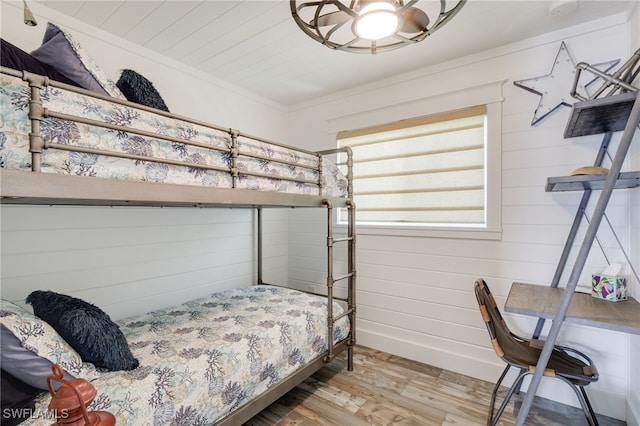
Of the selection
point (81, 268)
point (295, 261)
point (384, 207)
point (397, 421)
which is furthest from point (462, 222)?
point (81, 268)

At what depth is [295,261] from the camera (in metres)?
3.49

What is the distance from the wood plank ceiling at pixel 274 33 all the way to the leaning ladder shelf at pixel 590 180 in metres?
0.71

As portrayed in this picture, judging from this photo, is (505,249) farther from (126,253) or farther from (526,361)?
(126,253)

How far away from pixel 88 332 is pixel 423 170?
249 centimetres

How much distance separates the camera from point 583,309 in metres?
1.52

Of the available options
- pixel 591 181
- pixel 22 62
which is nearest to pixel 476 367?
pixel 591 181

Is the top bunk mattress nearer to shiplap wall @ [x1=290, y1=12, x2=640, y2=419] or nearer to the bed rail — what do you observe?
the bed rail

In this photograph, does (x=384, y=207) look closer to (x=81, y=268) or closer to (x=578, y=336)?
(x=578, y=336)

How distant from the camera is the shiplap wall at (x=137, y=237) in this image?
1.75 m

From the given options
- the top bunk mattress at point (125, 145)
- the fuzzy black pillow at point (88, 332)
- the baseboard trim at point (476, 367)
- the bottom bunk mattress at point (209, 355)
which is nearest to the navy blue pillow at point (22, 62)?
the top bunk mattress at point (125, 145)

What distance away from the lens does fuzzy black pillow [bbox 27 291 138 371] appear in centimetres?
123

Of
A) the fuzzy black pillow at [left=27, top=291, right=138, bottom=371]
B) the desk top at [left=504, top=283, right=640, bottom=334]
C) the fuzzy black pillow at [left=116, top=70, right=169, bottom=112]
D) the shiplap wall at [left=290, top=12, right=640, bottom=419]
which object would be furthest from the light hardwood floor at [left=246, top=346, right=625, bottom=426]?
the fuzzy black pillow at [left=116, top=70, right=169, bottom=112]

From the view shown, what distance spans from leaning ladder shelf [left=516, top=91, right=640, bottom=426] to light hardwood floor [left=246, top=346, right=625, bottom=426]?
54 centimetres

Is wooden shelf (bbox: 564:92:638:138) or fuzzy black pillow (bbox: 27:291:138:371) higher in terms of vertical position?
wooden shelf (bbox: 564:92:638:138)
